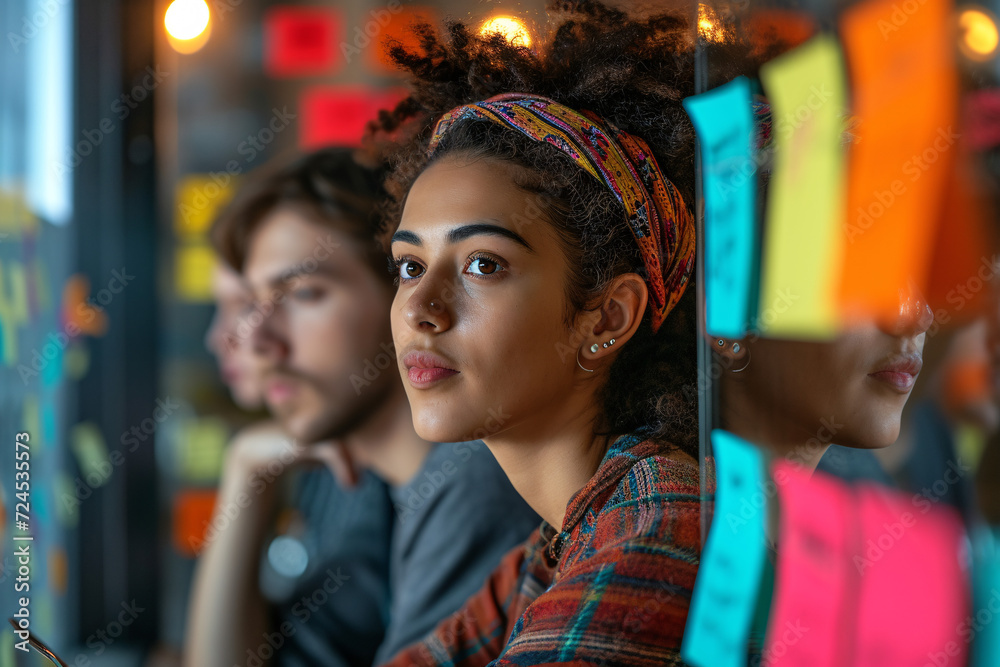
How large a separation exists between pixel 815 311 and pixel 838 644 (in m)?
0.25

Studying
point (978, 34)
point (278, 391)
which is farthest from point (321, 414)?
point (978, 34)

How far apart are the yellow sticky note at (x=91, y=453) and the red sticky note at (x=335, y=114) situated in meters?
0.56

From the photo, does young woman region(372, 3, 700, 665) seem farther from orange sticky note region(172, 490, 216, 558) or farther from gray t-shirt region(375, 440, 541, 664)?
orange sticky note region(172, 490, 216, 558)

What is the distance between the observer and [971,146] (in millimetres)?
519

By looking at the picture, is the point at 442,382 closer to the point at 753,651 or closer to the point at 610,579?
the point at 610,579

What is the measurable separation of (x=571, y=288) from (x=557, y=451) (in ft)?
0.50

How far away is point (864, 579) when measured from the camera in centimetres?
57

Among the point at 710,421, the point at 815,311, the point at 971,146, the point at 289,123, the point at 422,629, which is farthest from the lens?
the point at 289,123

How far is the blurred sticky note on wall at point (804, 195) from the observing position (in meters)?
0.60

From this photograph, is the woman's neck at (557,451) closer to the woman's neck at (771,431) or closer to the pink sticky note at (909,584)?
the woman's neck at (771,431)

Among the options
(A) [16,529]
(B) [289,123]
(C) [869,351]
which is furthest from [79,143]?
(C) [869,351]

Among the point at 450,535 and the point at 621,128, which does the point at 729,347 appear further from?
the point at 450,535

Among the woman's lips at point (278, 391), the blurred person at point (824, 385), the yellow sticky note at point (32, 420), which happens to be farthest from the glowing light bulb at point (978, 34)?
the yellow sticky note at point (32, 420)

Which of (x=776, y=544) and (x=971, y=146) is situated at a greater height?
(x=971, y=146)
